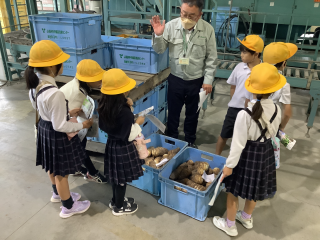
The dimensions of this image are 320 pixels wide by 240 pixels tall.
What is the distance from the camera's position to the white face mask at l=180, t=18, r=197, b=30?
251cm

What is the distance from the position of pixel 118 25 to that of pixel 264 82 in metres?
6.56

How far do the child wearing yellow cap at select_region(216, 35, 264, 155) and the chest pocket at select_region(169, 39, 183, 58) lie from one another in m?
0.63

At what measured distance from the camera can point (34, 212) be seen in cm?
226

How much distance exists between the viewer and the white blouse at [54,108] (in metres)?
1.68

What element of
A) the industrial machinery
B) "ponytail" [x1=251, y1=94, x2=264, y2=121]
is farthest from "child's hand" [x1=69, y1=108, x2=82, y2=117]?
the industrial machinery

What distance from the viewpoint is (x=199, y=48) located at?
2680 millimetres

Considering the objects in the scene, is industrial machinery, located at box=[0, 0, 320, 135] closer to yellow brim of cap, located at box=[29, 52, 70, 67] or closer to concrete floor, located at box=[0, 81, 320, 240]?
concrete floor, located at box=[0, 81, 320, 240]

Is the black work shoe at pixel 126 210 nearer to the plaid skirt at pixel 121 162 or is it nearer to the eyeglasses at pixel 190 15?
the plaid skirt at pixel 121 162

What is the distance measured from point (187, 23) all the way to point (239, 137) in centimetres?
145

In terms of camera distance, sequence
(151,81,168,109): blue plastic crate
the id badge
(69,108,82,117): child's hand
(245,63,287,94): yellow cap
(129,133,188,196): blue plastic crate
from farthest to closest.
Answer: (151,81,168,109): blue plastic crate
the id badge
(129,133,188,196): blue plastic crate
(69,108,82,117): child's hand
(245,63,287,94): yellow cap

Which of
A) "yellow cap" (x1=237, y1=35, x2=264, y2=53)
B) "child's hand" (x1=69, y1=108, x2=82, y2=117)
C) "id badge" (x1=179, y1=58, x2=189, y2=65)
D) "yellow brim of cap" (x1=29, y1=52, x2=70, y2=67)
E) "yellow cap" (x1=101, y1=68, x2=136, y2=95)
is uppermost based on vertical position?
"yellow cap" (x1=237, y1=35, x2=264, y2=53)

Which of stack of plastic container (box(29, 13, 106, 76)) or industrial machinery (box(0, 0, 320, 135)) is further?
industrial machinery (box(0, 0, 320, 135))

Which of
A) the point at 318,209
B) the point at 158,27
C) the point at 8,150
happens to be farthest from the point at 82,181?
the point at 318,209

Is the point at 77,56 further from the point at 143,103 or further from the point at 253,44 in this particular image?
the point at 253,44
